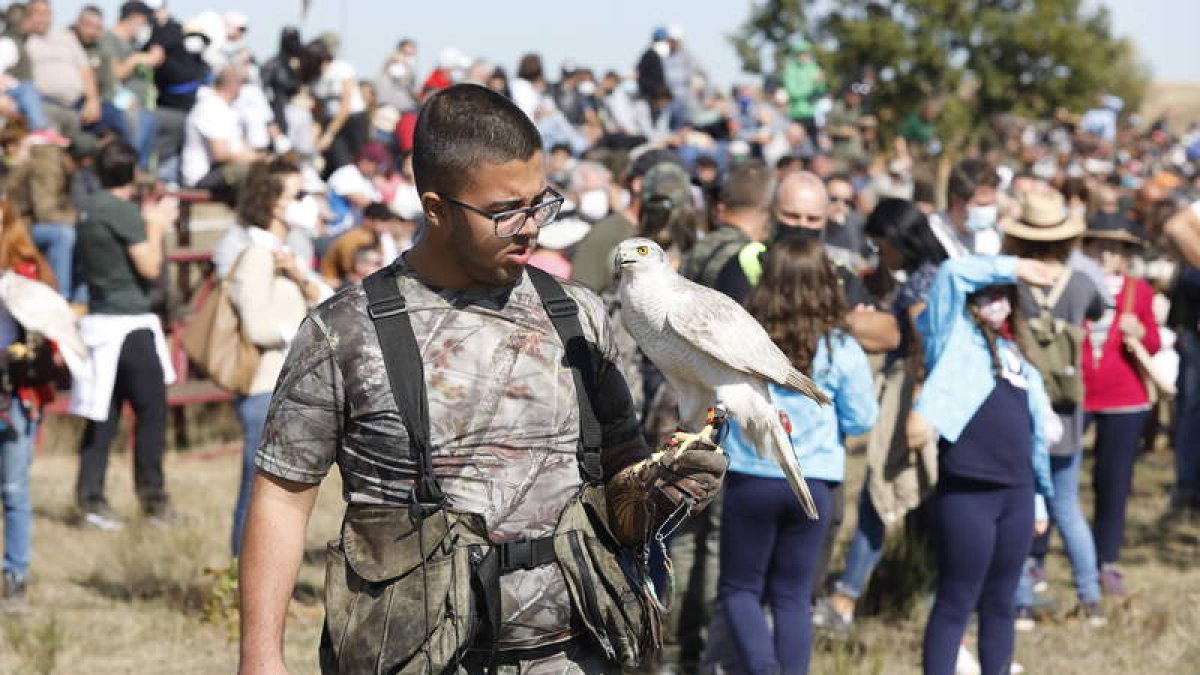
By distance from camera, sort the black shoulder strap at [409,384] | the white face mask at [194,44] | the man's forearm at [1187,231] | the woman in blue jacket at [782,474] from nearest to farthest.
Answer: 1. the black shoulder strap at [409,384]
2. the woman in blue jacket at [782,474]
3. the man's forearm at [1187,231]
4. the white face mask at [194,44]

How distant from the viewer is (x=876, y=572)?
7.89 metres

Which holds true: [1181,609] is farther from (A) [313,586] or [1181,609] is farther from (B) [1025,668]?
(A) [313,586]

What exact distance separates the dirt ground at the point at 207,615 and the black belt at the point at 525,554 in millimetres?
3387

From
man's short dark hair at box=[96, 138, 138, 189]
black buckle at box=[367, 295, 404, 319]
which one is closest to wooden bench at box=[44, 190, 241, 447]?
man's short dark hair at box=[96, 138, 138, 189]

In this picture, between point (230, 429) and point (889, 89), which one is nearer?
point (230, 429)

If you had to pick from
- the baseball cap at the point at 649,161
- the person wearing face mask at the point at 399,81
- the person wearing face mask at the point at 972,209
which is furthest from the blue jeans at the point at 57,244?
the person wearing face mask at the point at 399,81

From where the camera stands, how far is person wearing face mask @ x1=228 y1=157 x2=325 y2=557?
741 cm

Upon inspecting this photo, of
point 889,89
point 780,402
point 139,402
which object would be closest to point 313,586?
point 139,402

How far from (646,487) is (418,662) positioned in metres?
0.56

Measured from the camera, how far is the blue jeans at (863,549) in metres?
7.33

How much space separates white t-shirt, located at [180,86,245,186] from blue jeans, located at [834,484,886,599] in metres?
8.29

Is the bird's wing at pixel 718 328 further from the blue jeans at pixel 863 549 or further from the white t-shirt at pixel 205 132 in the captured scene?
the white t-shirt at pixel 205 132

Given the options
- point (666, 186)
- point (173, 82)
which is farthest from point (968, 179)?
point (173, 82)

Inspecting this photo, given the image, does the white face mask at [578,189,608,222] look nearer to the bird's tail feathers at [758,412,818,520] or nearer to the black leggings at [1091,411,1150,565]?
the black leggings at [1091,411,1150,565]
